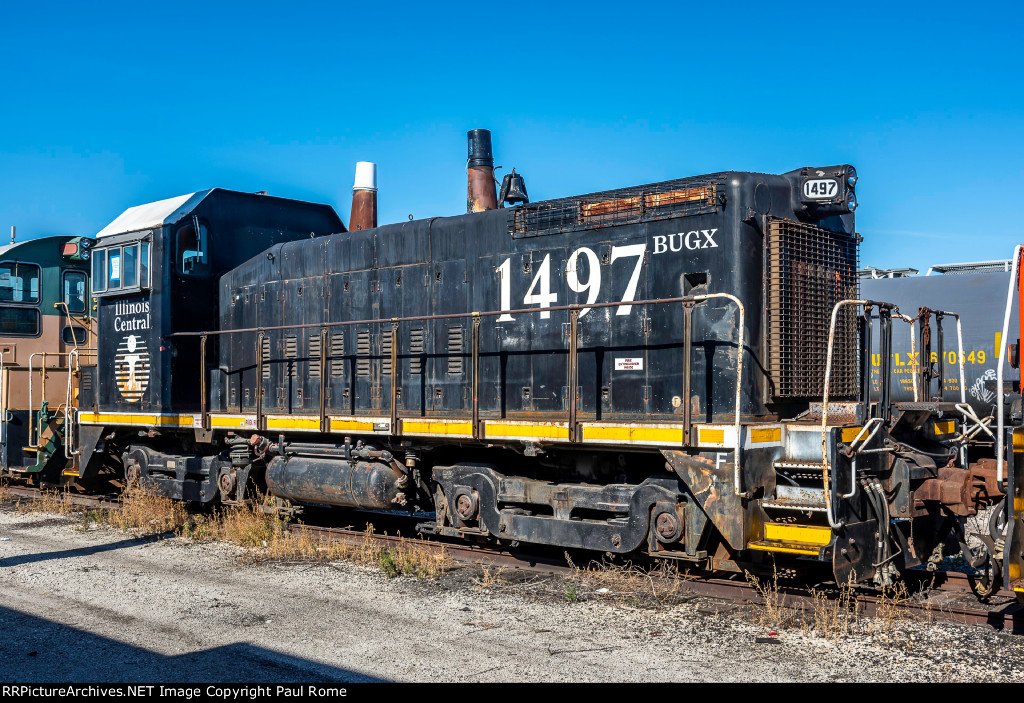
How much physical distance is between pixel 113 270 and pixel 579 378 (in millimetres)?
7058

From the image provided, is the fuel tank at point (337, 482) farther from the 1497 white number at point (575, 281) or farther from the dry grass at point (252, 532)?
the 1497 white number at point (575, 281)

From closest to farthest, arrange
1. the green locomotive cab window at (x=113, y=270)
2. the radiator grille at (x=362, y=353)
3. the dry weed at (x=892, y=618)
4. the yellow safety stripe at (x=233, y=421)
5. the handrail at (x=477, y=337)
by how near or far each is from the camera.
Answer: the dry weed at (x=892, y=618) → the handrail at (x=477, y=337) → the radiator grille at (x=362, y=353) → the yellow safety stripe at (x=233, y=421) → the green locomotive cab window at (x=113, y=270)

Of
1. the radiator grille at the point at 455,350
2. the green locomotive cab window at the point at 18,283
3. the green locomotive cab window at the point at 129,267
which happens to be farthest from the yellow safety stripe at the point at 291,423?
the green locomotive cab window at the point at 18,283

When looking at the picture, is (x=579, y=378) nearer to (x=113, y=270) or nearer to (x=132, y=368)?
(x=132, y=368)

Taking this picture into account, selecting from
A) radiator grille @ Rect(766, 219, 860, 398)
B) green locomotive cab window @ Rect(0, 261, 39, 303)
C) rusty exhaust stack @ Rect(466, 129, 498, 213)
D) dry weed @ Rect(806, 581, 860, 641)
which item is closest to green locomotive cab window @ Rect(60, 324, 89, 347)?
green locomotive cab window @ Rect(0, 261, 39, 303)

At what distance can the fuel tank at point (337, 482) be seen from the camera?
9031 millimetres

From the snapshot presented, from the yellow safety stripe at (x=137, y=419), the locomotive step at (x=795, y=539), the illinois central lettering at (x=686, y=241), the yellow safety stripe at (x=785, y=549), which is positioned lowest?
the yellow safety stripe at (x=785, y=549)

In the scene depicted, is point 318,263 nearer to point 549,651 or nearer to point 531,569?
point 531,569

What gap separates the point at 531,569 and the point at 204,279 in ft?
19.9

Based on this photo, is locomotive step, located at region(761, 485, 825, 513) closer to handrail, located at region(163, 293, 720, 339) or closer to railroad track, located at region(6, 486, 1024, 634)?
railroad track, located at region(6, 486, 1024, 634)

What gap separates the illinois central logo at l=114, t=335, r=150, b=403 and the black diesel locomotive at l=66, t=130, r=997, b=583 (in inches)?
4.1

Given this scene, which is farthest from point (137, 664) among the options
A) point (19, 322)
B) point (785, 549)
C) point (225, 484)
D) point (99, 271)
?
point (19, 322)

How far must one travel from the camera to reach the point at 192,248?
11.3 m

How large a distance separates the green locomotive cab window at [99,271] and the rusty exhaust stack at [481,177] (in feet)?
17.8
